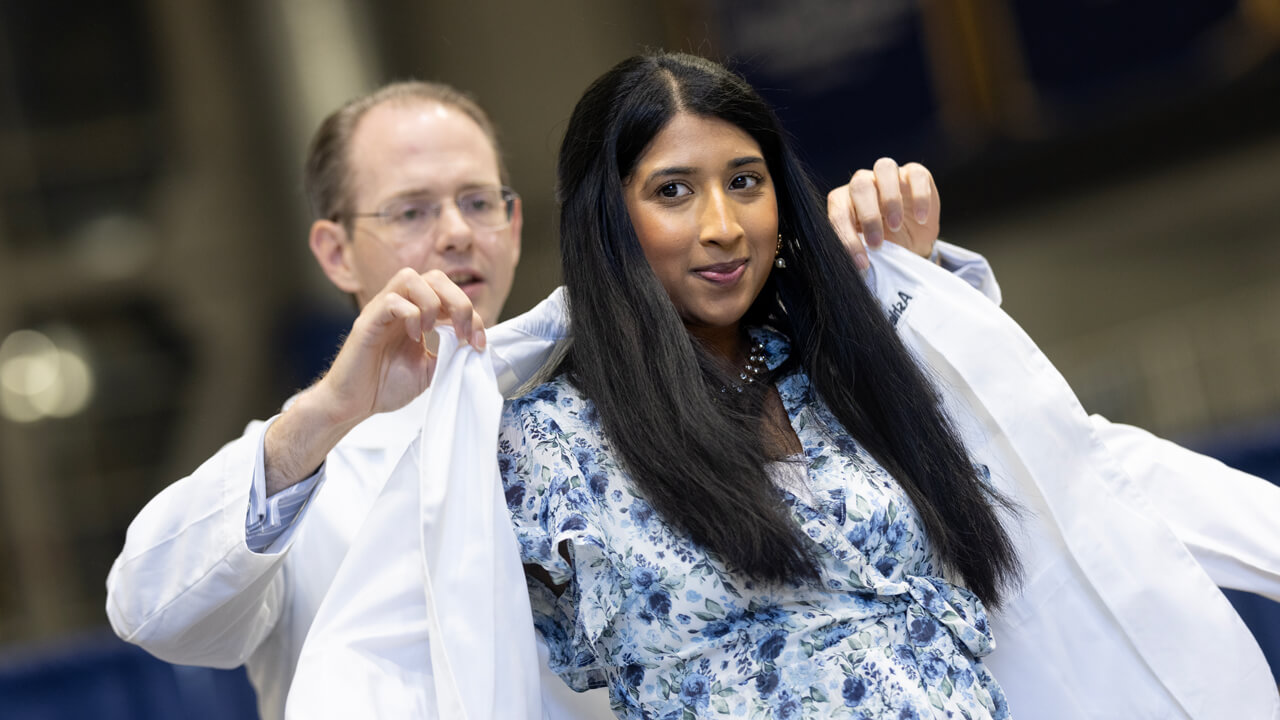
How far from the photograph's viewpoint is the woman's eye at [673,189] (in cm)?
172

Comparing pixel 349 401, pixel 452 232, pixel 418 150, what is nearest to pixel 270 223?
pixel 418 150

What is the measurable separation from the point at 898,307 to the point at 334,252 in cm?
121

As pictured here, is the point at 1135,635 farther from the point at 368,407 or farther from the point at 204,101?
the point at 204,101

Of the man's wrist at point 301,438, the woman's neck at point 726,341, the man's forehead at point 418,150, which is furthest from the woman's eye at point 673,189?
the man's forehead at point 418,150

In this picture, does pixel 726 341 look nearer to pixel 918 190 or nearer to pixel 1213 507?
pixel 918 190

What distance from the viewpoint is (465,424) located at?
1654mm

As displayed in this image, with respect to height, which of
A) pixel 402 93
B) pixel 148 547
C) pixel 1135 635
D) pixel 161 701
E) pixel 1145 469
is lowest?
pixel 161 701

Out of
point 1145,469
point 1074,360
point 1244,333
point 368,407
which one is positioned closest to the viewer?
point 368,407

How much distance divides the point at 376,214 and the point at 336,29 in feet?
20.1

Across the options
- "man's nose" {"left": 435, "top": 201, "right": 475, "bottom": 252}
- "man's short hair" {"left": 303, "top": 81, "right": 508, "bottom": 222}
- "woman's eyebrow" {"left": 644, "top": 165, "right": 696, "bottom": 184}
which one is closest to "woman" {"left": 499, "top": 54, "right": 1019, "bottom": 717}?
"woman's eyebrow" {"left": 644, "top": 165, "right": 696, "bottom": 184}

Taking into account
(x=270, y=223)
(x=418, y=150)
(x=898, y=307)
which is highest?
(x=418, y=150)

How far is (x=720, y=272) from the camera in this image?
Result: 5.66 ft

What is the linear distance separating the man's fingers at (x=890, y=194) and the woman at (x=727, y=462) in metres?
0.13

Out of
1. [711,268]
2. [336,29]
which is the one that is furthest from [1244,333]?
[711,268]
